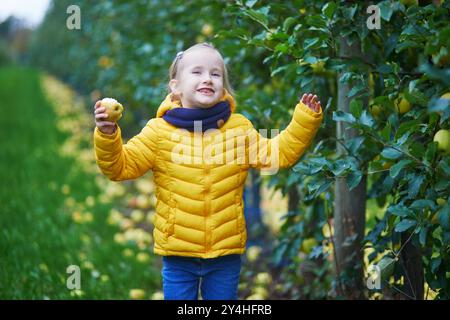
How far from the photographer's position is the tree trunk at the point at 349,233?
7.52 ft

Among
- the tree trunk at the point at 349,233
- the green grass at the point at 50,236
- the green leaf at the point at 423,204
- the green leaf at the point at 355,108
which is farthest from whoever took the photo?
the green grass at the point at 50,236

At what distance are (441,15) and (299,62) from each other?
484 millimetres

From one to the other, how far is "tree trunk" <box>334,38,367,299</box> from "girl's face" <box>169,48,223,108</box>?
0.60 m

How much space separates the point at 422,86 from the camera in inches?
69.8

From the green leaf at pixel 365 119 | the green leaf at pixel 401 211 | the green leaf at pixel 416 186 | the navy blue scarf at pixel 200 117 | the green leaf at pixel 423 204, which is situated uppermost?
the navy blue scarf at pixel 200 117

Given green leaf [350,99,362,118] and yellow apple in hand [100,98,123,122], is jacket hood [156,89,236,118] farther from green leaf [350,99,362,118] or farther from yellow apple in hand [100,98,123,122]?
green leaf [350,99,362,118]

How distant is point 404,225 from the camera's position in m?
1.66

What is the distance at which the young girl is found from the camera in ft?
6.15

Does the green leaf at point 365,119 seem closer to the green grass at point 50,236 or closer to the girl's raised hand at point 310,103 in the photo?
the girl's raised hand at point 310,103

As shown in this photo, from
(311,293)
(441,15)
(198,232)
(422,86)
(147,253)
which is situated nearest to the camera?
(441,15)

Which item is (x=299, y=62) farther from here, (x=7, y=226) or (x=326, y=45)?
(x=7, y=226)

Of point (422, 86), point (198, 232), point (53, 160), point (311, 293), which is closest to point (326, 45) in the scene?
point (422, 86)

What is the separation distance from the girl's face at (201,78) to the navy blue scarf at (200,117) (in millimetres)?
20

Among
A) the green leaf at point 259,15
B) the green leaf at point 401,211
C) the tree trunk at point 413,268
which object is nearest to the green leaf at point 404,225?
the green leaf at point 401,211
